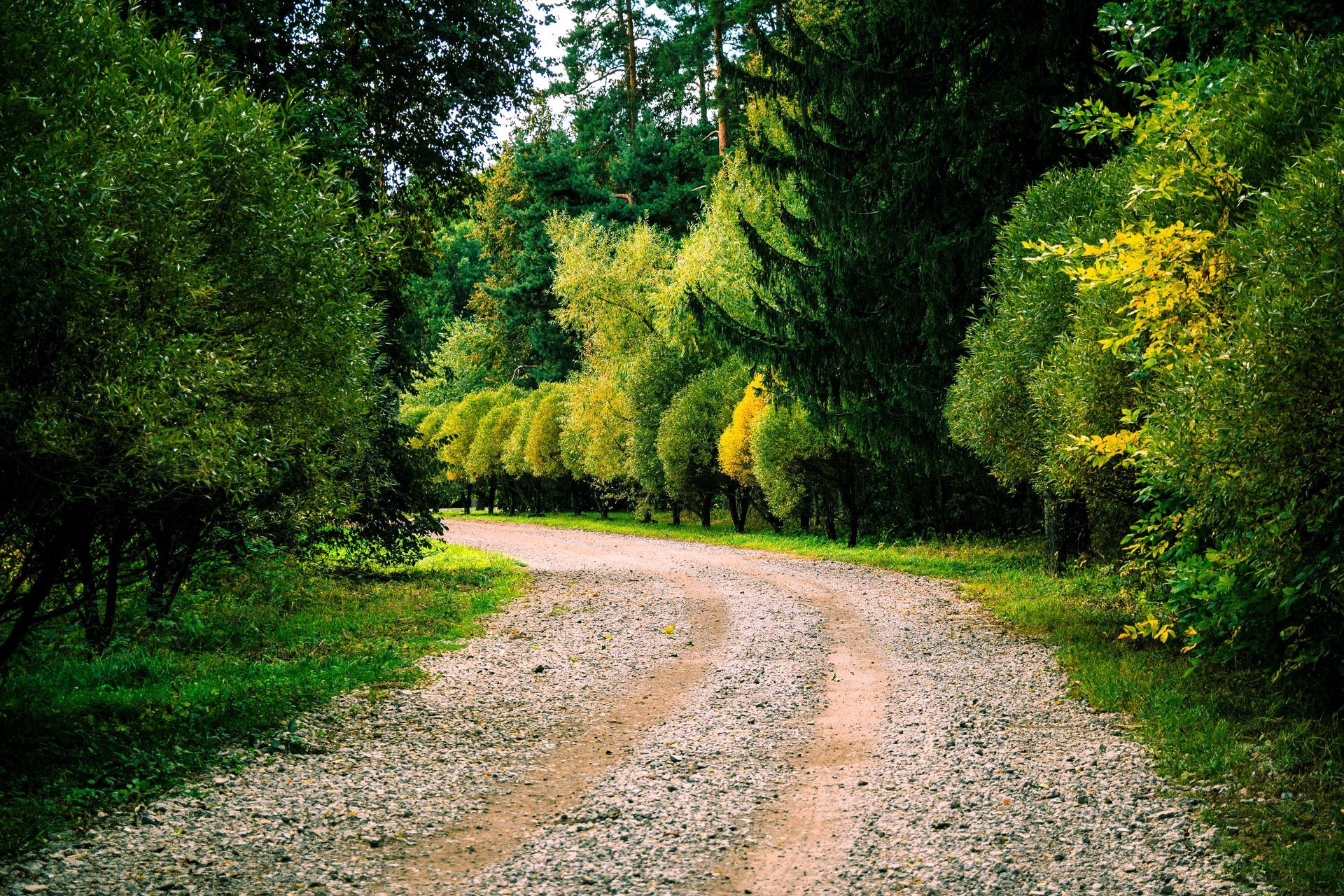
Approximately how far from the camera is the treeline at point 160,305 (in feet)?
18.8

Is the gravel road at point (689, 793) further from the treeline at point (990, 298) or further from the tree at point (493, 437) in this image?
the tree at point (493, 437)

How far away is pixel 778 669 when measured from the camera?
10.4 m

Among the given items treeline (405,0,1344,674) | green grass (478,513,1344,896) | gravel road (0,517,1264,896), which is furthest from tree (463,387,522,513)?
gravel road (0,517,1264,896)

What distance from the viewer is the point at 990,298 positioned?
14.2 m

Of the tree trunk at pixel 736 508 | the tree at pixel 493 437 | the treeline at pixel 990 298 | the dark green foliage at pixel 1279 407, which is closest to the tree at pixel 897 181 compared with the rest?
the treeline at pixel 990 298

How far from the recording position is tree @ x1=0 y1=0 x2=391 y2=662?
5.67 m

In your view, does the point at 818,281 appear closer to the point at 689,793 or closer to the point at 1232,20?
the point at 1232,20

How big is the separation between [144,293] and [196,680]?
4.82 meters

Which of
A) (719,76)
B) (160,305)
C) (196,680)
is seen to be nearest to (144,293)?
(160,305)

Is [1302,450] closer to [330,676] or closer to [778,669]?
[778,669]

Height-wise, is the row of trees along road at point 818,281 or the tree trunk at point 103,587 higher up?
the row of trees along road at point 818,281

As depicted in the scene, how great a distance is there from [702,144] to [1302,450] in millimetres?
43203

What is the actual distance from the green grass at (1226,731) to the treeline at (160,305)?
7.23 meters

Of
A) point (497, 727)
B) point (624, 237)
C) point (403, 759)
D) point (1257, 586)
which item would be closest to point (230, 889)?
point (403, 759)
